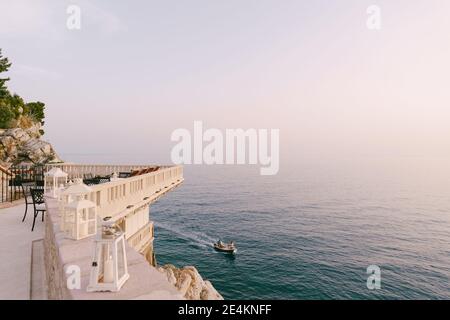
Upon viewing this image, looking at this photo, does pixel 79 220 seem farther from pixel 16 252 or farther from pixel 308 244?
pixel 308 244

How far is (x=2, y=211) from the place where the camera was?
1232 cm

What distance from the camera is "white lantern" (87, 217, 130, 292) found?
Result: 2945mm

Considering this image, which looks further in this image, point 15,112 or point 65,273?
point 15,112

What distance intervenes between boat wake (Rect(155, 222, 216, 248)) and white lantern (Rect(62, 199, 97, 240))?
35068 mm

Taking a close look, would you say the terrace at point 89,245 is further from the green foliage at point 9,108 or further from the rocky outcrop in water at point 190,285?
the green foliage at point 9,108

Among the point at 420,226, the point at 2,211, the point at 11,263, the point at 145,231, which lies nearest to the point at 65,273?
the point at 11,263

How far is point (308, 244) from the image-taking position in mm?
42312

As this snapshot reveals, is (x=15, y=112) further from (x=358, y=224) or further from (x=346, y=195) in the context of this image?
(x=346, y=195)

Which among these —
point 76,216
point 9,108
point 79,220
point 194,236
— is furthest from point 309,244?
point 9,108

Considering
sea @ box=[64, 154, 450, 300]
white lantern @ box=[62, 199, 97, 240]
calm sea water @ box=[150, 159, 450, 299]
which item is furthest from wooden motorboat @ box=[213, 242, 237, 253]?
white lantern @ box=[62, 199, 97, 240]

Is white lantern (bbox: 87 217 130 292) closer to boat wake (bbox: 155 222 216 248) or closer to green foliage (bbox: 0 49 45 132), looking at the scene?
boat wake (bbox: 155 222 216 248)

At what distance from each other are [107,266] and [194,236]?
41956 mm

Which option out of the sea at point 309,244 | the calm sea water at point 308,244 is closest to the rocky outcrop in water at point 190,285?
the calm sea water at point 308,244
